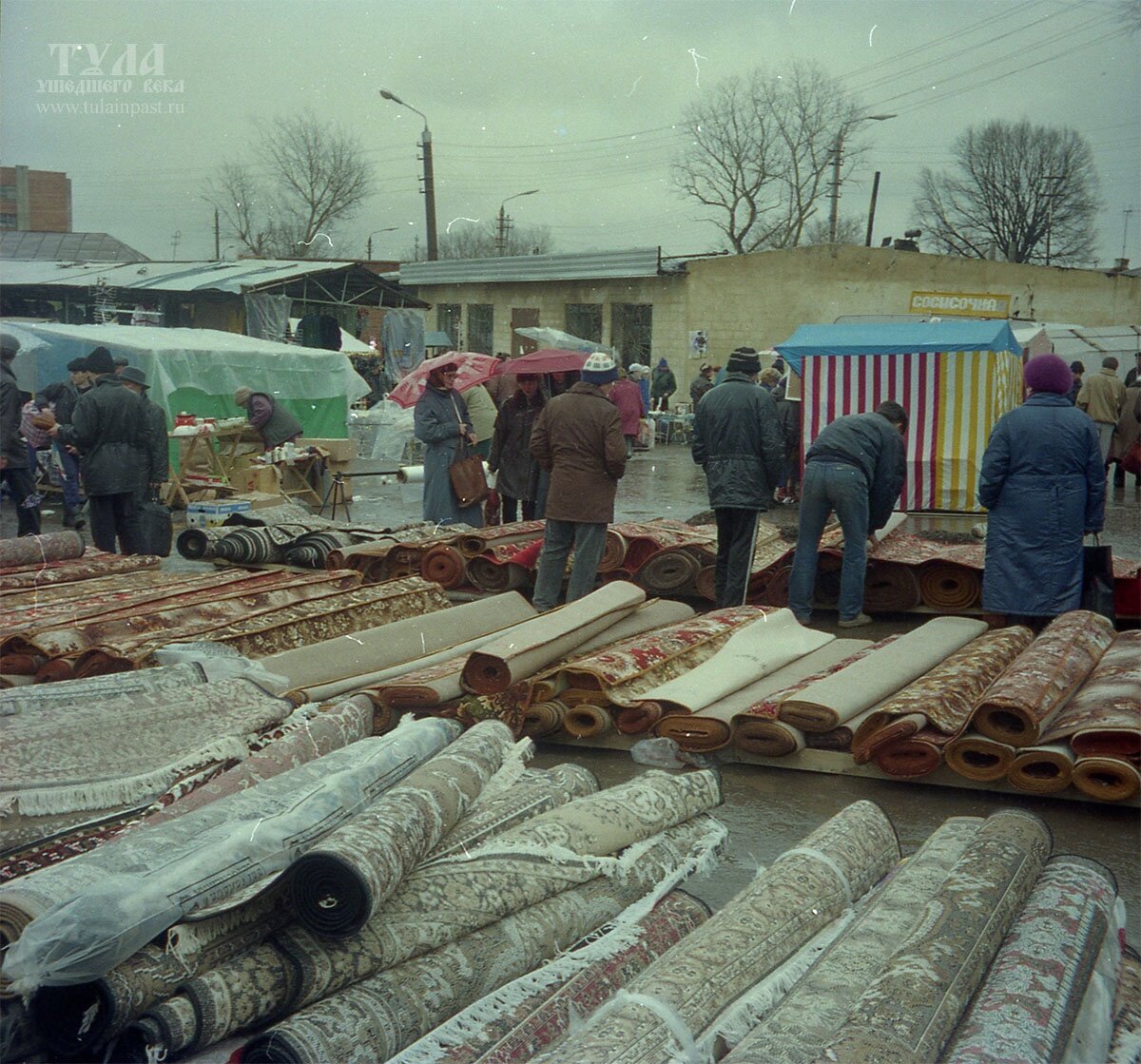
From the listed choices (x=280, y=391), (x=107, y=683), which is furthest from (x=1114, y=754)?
(x=280, y=391)

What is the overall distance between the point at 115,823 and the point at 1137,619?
6.69 metres

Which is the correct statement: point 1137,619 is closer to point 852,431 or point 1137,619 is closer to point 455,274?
point 852,431

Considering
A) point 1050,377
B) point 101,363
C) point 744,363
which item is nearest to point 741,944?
point 1050,377

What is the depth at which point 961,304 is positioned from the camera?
1767cm

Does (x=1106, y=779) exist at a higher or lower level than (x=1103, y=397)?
lower

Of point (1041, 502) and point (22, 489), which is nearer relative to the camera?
point (1041, 502)

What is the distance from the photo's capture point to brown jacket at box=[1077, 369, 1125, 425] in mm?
16438

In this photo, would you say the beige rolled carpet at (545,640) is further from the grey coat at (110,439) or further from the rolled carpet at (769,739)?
the grey coat at (110,439)

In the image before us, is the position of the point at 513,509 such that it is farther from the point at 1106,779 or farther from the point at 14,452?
the point at 1106,779

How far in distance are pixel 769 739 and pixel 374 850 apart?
2950 millimetres

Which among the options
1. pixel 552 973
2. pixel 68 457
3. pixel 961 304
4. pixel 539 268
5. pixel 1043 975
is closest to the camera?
pixel 1043 975

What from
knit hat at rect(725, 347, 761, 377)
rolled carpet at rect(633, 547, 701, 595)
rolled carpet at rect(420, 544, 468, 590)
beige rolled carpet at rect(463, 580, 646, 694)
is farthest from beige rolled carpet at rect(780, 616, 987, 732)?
rolled carpet at rect(420, 544, 468, 590)

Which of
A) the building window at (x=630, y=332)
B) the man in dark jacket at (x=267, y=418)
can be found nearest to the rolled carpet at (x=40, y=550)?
the man in dark jacket at (x=267, y=418)

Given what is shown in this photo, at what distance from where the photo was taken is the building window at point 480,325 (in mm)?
33594
